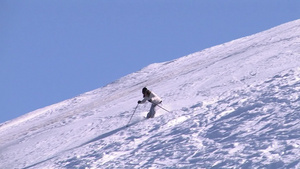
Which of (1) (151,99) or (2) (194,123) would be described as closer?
(2) (194,123)

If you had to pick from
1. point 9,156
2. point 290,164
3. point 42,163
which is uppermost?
point 9,156

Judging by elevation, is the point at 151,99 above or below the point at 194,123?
above

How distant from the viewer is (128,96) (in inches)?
950

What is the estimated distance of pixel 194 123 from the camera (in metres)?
16.0

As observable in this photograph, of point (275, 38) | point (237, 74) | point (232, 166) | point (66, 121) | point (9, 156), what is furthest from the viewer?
point (275, 38)

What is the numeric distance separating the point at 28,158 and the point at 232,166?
24.4 ft

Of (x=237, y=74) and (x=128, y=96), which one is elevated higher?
(x=128, y=96)

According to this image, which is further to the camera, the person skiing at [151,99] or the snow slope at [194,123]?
the person skiing at [151,99]

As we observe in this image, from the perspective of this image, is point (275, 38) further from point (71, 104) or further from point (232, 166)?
point (232, 166)

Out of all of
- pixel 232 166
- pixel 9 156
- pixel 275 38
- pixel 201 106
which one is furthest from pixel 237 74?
pixel 232 166

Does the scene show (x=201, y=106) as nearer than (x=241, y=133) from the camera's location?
No

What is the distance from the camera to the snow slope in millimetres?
13445

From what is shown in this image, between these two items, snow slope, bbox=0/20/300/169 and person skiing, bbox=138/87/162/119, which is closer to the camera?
snow slope, bbox=0/20/300/169

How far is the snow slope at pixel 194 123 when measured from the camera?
13.4 meters
